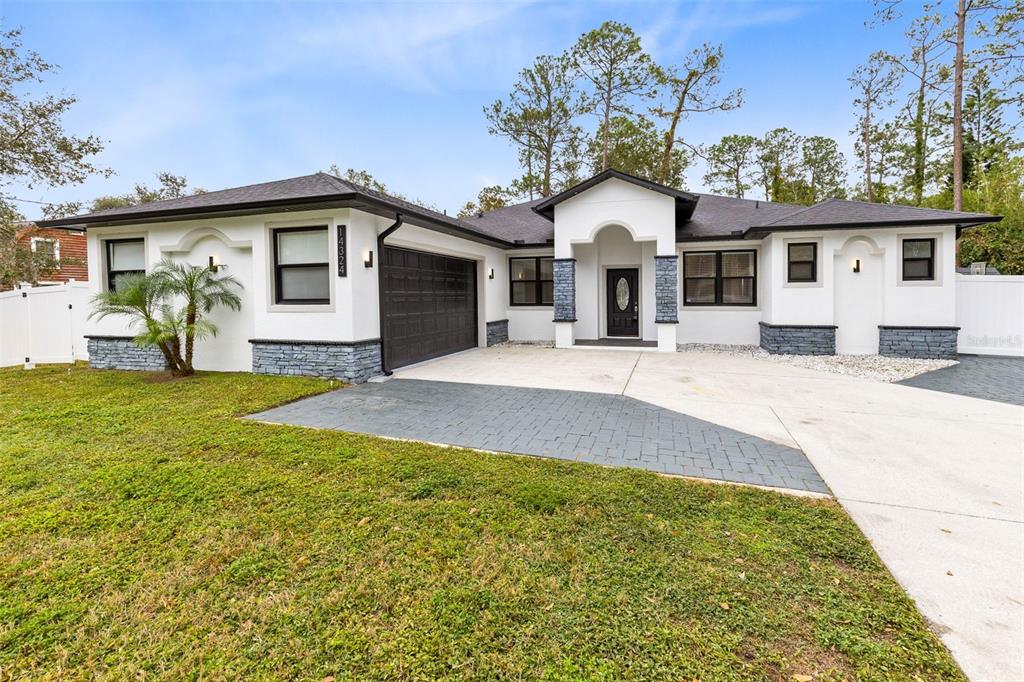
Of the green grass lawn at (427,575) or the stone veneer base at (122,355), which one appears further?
the stone veneer base at (122,355)

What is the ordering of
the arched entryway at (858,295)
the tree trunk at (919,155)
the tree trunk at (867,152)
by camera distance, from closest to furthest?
the arched entryway at (858,295), the tree trunk at (919,155), the tree trunk at (867,152)

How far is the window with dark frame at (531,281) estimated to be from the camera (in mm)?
15062

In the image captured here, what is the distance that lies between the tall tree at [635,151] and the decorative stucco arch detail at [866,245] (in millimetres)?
12463

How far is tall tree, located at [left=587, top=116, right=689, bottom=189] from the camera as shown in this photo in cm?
2197

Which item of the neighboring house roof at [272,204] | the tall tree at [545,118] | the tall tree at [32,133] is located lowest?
the neighboring house roof at [272,204]

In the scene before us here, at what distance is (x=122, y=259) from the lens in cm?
998

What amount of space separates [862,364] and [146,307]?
1418cm

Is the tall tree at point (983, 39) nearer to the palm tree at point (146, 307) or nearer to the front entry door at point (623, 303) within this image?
the front entry door at point (623, 303)

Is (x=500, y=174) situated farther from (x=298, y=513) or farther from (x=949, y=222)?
(x=298, y=513)

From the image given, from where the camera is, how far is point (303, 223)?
8.48m

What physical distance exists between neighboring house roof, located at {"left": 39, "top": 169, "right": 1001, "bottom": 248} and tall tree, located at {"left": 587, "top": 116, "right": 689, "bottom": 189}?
23.3 feet

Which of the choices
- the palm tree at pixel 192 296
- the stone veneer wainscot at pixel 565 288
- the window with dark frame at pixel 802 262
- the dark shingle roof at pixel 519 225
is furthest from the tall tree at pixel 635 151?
the palm tree at pixel 192 296

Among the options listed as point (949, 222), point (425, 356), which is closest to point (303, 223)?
point (425, 356)

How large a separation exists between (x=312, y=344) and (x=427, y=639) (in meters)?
7.27
